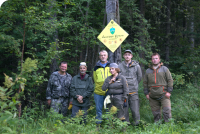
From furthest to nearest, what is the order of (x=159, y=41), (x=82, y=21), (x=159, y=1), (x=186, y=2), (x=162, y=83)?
(x=159, y=41)
(x=186, y=2)
(x=159, y=1)
(x=82, y=21)
(x=162, y=83)

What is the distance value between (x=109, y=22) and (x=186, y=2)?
1059 centimetres

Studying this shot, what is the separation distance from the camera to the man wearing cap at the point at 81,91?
5.01 m

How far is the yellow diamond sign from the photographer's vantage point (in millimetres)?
4754

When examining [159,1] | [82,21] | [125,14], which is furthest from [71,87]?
[159,1]

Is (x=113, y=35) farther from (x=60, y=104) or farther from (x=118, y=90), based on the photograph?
(x=60, y=104)

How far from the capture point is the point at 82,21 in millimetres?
8945

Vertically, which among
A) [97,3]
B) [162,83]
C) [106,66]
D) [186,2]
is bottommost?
[162,83]

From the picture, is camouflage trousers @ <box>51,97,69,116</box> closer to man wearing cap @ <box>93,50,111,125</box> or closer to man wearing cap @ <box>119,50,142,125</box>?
man wearing cap @ <box>93,50,111,125</box>

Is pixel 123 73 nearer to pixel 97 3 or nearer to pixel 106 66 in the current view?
pixel 106 66

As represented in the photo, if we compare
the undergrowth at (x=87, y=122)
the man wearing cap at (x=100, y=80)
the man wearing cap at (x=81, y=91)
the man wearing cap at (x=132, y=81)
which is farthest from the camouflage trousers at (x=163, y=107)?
the man wearing cap at (x=81, y=91)

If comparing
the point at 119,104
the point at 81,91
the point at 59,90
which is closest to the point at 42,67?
the point at 59,90

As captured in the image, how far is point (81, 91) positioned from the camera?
509 cm

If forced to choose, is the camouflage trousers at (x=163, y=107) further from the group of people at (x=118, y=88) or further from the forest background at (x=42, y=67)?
the forest background at (x=42, y=67)

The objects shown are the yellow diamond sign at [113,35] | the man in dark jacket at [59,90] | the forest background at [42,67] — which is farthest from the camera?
the man in dark jacket at [59,90]
